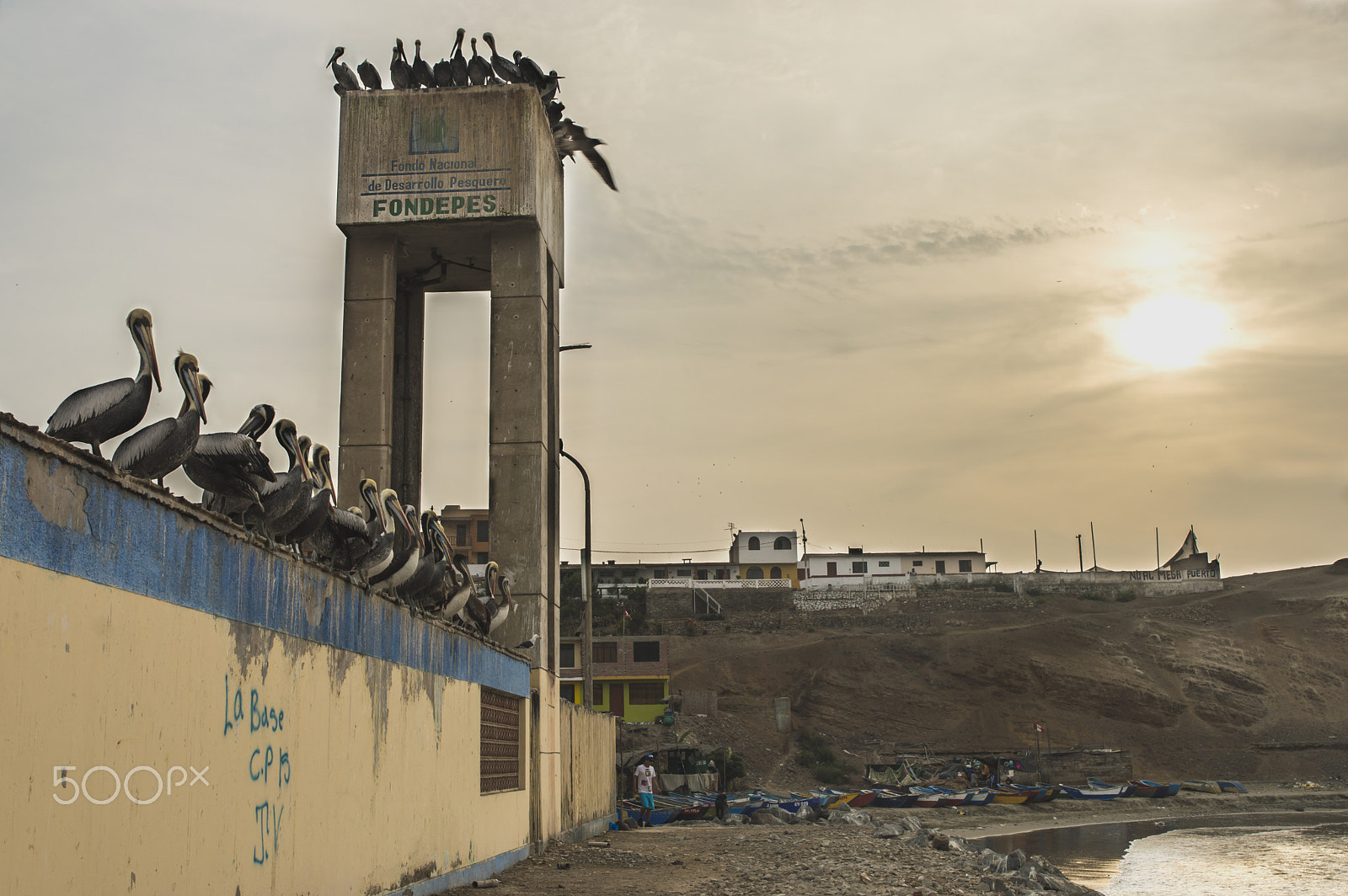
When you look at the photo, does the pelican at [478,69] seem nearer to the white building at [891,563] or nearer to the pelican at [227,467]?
the pelican at [227,467]

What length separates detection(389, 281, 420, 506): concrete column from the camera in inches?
931

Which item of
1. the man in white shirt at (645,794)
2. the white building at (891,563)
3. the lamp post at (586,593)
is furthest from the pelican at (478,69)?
the white building at (891,563)

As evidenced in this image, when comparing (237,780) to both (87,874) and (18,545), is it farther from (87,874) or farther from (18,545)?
(18,545)

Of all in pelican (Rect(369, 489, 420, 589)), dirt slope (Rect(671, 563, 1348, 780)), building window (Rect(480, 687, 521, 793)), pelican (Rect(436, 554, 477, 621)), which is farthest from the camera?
dirt slope (Rect(671, 563, 1348, 780))

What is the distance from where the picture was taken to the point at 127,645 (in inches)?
298

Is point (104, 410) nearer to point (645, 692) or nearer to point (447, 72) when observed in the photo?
point (447, 72)

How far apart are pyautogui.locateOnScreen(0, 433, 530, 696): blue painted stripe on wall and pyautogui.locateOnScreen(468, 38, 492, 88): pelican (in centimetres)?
1249

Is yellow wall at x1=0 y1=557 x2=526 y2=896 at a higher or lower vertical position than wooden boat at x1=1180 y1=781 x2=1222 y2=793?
higher

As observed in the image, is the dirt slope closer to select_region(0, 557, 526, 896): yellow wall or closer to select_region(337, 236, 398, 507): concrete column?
select_region(337, 236, 398, 507): concrete column

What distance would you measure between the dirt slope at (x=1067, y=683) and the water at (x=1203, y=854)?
20.7m

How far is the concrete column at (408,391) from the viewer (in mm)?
23641

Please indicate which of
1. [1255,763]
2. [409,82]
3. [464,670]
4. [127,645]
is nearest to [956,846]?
[464,670]

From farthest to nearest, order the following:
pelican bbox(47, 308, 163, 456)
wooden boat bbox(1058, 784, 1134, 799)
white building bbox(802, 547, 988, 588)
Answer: white building bbox(802, 547, 988, 588)
wooden boat bbox(1058, 784, 1134, 799)
pelican bbox(47, 308, 163, 456)

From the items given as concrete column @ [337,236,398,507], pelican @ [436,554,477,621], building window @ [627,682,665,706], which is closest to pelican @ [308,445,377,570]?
pelican @ [436,554,477,621]
